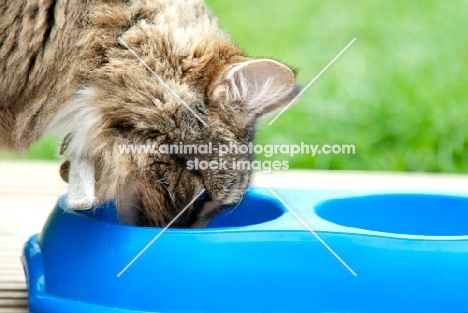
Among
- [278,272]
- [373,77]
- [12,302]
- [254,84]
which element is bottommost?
[12,302]

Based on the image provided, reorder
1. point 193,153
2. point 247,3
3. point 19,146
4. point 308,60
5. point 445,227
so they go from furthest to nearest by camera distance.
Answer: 1. point 247,3
2. point 308,60
3. point 445,227
4. point 19,146
5. point 193,153

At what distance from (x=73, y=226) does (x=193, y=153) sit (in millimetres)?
358

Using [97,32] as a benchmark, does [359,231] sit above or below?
below

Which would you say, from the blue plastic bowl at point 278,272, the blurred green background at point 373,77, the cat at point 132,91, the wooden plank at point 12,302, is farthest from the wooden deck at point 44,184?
the blue plastic bowl at point 278,272

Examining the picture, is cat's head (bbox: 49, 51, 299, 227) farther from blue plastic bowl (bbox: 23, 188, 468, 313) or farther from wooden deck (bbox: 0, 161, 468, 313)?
wooden deck (bbox: 0, 161, 468, 313)

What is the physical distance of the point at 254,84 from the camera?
79.8 inches

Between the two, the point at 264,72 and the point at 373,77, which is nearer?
the point at 264,72

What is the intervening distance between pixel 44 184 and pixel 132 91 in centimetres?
158

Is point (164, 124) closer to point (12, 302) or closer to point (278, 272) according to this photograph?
point (278, 272)

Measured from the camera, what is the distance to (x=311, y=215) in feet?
6.95

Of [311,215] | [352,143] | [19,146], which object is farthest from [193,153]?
[352,143]

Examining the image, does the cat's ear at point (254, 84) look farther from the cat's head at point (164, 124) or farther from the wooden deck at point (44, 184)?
the wooden deck at point (44, 184)

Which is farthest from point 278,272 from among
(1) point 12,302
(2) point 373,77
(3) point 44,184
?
(2) point 373,77

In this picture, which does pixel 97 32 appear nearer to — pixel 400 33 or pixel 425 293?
pixel 425 293
